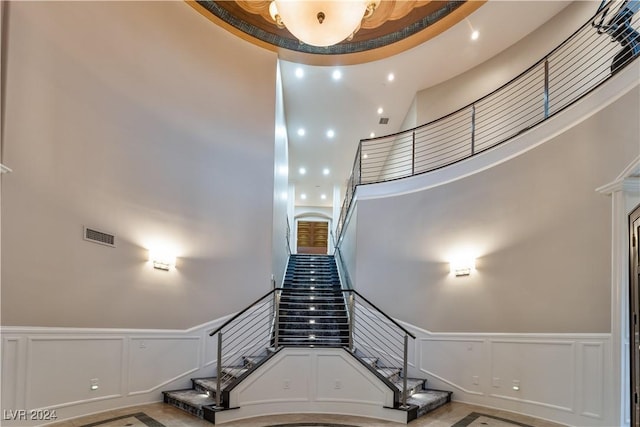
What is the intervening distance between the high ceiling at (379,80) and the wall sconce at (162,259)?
191 inches

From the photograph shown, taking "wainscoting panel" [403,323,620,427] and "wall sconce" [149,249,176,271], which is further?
"wall sconce" [149,249,176,271]

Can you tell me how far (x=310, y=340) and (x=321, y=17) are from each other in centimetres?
487

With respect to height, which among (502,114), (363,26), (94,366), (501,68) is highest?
(363,26)

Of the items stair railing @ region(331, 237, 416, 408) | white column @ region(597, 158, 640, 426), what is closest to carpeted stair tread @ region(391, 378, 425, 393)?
stair railing @ region(331, 237, 416, 408)

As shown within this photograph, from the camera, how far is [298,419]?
5.36 meters

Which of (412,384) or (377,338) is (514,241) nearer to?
(412,384)

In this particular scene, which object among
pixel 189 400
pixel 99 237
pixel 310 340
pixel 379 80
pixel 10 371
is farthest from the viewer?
pixel 379 80

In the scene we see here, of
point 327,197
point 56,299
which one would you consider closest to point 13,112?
point 56,299

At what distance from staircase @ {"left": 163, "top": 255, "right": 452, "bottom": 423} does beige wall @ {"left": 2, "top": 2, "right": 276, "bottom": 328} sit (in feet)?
2.49

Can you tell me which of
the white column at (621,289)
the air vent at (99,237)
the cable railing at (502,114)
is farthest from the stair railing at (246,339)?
the white column at (621,289)

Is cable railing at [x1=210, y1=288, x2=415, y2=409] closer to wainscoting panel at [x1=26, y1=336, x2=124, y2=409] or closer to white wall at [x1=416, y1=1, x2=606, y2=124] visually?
wainscoting panel at [x1=26, y1=336, x2=124, y2=409]

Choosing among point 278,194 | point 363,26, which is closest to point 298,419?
point 278,194

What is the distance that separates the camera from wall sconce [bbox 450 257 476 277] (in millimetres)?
6367

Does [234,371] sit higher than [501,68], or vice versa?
[501,68]
